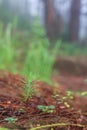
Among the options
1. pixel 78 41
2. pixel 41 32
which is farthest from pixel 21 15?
pixel 41 32

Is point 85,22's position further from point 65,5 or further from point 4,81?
point 4,81

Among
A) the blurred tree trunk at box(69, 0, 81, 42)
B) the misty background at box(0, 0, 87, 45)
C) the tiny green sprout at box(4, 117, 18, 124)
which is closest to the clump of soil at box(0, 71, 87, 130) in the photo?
the tiny green sprout at box(4, 117, 18, 124)

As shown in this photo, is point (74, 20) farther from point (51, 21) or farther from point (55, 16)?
point (51, 21)

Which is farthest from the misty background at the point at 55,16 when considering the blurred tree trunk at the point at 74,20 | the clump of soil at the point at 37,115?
the clump of soil at the point at 37,115

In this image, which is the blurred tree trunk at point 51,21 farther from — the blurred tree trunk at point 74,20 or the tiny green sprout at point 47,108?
the tiny green sprout at point 47,108

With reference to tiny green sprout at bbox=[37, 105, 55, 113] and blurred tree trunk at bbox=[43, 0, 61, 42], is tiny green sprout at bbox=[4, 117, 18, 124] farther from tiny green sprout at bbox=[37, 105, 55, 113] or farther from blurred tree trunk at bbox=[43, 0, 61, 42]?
blurred tree trunk at bbox=[43, 0, 61, 42]

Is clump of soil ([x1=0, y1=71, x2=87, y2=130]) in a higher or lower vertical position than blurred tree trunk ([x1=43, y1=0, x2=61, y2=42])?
lower

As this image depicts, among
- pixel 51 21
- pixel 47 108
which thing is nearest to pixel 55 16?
pixel 51 21
